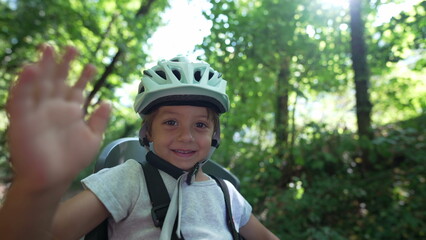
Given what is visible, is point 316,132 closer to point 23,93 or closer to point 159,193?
point 159,193

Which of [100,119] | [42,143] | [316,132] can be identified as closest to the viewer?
[42,143]

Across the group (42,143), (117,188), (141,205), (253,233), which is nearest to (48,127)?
(42,143)

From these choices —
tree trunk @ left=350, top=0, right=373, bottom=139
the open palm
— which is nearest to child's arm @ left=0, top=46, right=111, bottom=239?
the open palm

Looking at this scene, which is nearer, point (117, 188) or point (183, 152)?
point (117, 188)

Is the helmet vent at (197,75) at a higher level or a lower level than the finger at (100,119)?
higher

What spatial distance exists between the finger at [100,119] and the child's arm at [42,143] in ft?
0.04

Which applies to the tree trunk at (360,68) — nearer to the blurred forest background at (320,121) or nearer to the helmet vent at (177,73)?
the blurred forest background at (320,121)

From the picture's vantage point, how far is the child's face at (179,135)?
169 cm

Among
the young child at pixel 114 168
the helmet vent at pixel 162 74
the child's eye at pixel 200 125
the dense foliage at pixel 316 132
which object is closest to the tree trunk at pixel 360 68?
the dense foliage at pixel 316 132

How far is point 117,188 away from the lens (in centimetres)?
136

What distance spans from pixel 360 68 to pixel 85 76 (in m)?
4.45

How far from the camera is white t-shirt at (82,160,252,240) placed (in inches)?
52.0

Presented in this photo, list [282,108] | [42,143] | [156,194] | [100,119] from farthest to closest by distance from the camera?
[282,108] → [156,194] → [100,119] → [42,143]

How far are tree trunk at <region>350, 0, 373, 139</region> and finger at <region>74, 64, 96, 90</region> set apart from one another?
13.9ft
